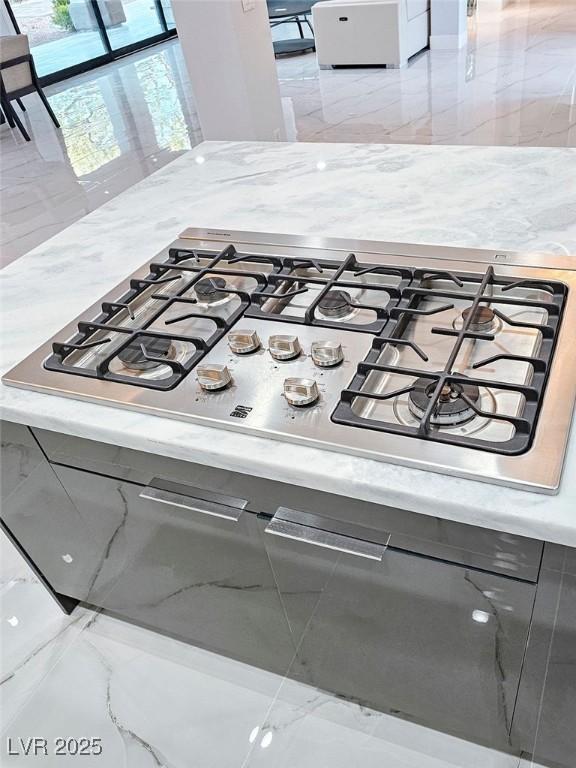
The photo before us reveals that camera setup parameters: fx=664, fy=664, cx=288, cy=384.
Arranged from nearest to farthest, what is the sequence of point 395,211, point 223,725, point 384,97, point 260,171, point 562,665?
point 562,665 < point 395,211 < point 223,725 < point 260,171 < point 384,97

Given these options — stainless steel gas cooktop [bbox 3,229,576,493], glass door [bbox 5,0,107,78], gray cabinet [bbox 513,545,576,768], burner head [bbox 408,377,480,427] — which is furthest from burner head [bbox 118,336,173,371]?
glass door [bbox 5,0,107,78]

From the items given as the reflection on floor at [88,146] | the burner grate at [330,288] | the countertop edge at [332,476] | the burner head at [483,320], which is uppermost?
the burner grate at [330,288]

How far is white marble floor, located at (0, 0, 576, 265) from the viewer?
461cm

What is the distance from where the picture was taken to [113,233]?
5.08 ft

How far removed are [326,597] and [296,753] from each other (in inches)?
21.6

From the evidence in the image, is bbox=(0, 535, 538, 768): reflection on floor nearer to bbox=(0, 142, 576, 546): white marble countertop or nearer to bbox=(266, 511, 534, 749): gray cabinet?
bbox=(266, 511, 534, 749): gray cabinet

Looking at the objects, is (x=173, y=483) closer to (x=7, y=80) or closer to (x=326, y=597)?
(x=326, y=597)

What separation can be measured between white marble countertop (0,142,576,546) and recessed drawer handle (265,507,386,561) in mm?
155

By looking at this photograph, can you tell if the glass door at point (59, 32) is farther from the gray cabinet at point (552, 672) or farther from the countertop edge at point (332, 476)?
the gray cabinet at point (552, 672)

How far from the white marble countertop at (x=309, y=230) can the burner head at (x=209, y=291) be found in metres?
0.22

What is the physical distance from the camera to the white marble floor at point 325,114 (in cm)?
461

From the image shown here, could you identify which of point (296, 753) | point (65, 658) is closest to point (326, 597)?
point (296, 753)

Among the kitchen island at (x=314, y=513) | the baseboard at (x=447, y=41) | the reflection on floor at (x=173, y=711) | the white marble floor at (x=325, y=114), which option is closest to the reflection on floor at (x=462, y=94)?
the white marble floor at (x=325, y=114)

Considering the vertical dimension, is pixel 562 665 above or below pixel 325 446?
below
